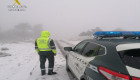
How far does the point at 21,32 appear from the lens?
9075 cm

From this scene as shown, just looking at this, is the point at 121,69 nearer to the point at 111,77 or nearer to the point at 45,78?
the point at 111,77

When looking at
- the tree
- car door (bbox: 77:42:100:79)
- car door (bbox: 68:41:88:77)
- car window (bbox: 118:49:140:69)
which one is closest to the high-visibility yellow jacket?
car door (bbox: 68:41:88:77)

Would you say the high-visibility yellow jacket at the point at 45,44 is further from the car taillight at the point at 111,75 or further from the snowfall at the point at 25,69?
the car taillight at the point at 111,75

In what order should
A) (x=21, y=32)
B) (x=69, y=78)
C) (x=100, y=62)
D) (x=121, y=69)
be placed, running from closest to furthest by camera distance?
1. (x=121, y=69)
2. (x=100, y=62)
3. (x=69, y=78)
4. (x=21, y=32)

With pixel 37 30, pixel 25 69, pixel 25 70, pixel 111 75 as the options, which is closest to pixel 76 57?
pixel 111 75

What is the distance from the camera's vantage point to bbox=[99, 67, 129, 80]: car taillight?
1572mm

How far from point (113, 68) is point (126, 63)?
0.21m

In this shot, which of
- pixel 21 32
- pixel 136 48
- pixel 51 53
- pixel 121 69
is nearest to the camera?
pixel 121 69

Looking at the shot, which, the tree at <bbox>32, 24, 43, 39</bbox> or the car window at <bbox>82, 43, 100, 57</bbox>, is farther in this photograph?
the tree at <bbox>32, 24, 43, 39</bbox>

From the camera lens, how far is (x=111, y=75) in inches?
66.9

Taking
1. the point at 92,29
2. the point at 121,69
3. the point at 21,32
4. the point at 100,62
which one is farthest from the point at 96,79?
the point at 21,32

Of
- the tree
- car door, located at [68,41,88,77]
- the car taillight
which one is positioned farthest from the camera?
the tree

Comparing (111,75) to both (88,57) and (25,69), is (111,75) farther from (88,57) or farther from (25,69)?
(25,69)

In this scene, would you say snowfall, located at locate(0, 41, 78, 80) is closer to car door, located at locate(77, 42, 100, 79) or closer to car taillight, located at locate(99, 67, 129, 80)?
car door, located at locate(77, 42, 100, 79)
